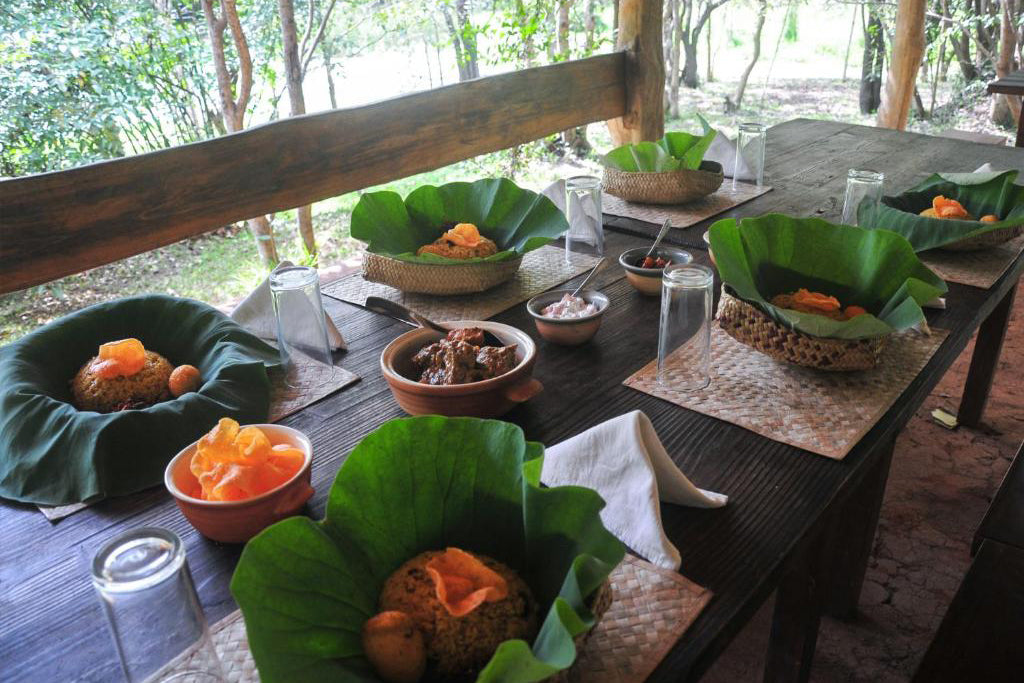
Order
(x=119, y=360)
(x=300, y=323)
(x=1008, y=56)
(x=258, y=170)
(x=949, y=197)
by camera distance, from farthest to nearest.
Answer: (x=1008, y=56) → (x=258, y=170) → (x=949, y=197) → (x=300, y=323) → (x=119, y=360)

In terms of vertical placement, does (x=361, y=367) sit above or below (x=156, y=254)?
above

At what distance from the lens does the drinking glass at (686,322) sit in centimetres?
103

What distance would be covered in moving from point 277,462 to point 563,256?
865 mm

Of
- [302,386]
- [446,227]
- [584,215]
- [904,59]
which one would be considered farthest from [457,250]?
[904,59]

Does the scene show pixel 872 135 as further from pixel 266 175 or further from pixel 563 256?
pixel 266 175

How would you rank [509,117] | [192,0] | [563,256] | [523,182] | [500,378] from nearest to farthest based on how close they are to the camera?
1. [500,378]
2. [563,256]
3. [509,117]
4. [192,0]
5. [523,182]

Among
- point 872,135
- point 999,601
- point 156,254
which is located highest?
point 872,135

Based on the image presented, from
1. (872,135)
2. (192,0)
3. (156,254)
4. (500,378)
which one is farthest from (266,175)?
(156,254)

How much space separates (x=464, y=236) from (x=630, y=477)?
70cm

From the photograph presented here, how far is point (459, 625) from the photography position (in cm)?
57

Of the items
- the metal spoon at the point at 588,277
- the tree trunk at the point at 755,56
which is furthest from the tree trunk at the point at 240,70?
the tree trunk at the point at 755,56

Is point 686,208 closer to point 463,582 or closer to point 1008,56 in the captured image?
point 463,582

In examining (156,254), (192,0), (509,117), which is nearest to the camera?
(509,117)

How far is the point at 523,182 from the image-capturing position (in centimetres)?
533
